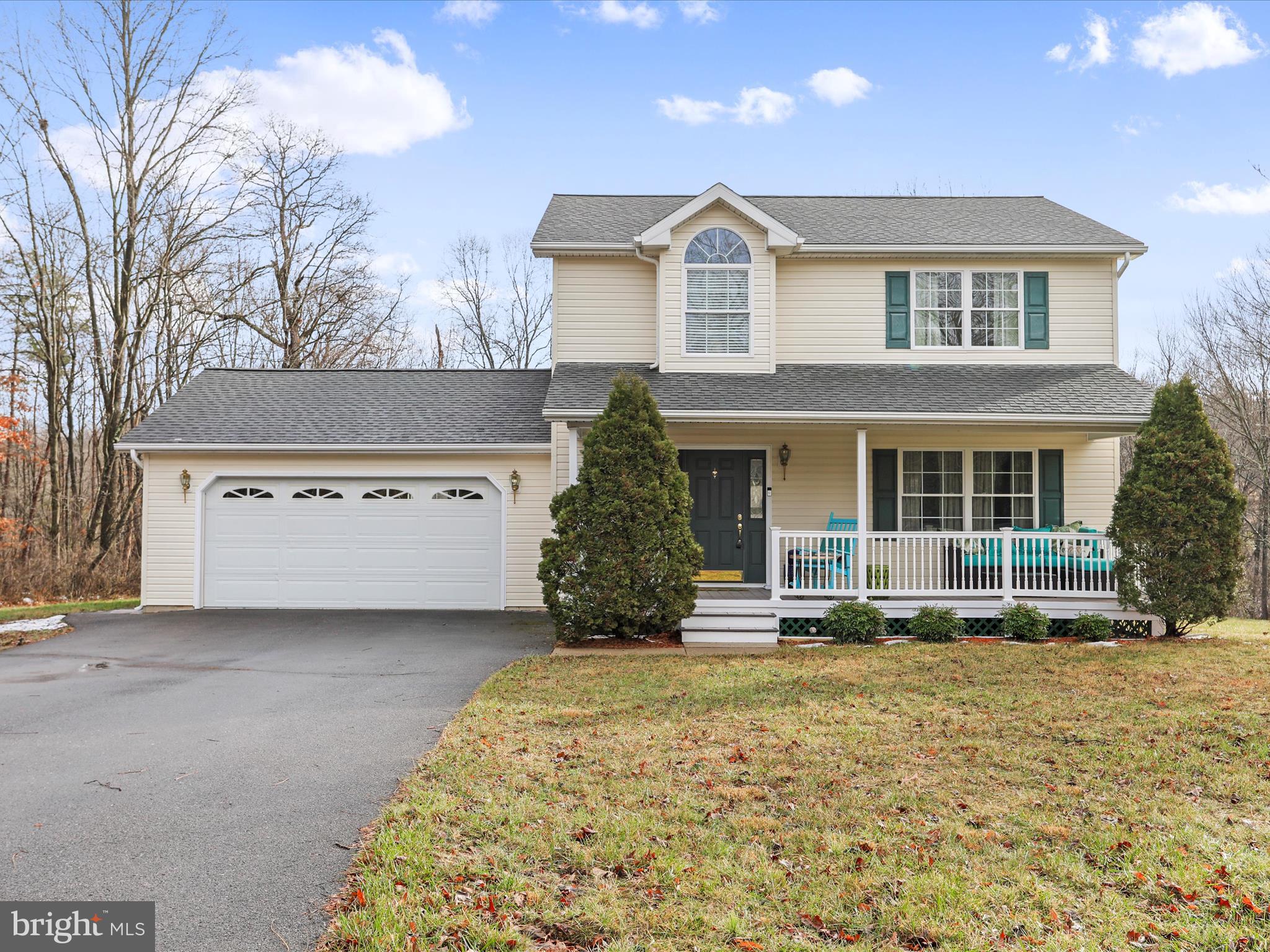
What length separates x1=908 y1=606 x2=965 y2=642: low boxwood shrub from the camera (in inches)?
412

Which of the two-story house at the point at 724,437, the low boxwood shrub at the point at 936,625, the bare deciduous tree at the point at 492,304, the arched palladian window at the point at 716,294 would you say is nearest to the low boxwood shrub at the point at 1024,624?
the low boxwood shrub at the point at 936,625

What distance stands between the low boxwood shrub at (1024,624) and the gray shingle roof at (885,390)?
2618mm

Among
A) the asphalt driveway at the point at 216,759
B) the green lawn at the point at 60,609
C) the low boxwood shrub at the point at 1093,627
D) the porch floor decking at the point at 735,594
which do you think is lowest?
the green lawn at the point at 60,609

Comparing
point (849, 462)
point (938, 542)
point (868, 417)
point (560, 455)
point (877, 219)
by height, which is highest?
point (877, 219)

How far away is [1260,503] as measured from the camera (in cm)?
2094

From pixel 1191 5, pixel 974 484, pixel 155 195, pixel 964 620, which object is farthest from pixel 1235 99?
pixel 155 195

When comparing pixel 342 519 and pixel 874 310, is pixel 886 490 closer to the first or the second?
pixel 874 310

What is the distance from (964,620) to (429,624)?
7472mm

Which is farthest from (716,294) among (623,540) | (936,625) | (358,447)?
(358,447)

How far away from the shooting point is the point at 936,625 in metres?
10.5

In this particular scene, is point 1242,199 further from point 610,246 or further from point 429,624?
point 429,624

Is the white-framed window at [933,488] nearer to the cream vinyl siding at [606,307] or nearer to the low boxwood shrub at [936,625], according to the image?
the low boxwood shrub at [936,625]

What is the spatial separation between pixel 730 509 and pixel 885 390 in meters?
2.88

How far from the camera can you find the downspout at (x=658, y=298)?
1241 cm
